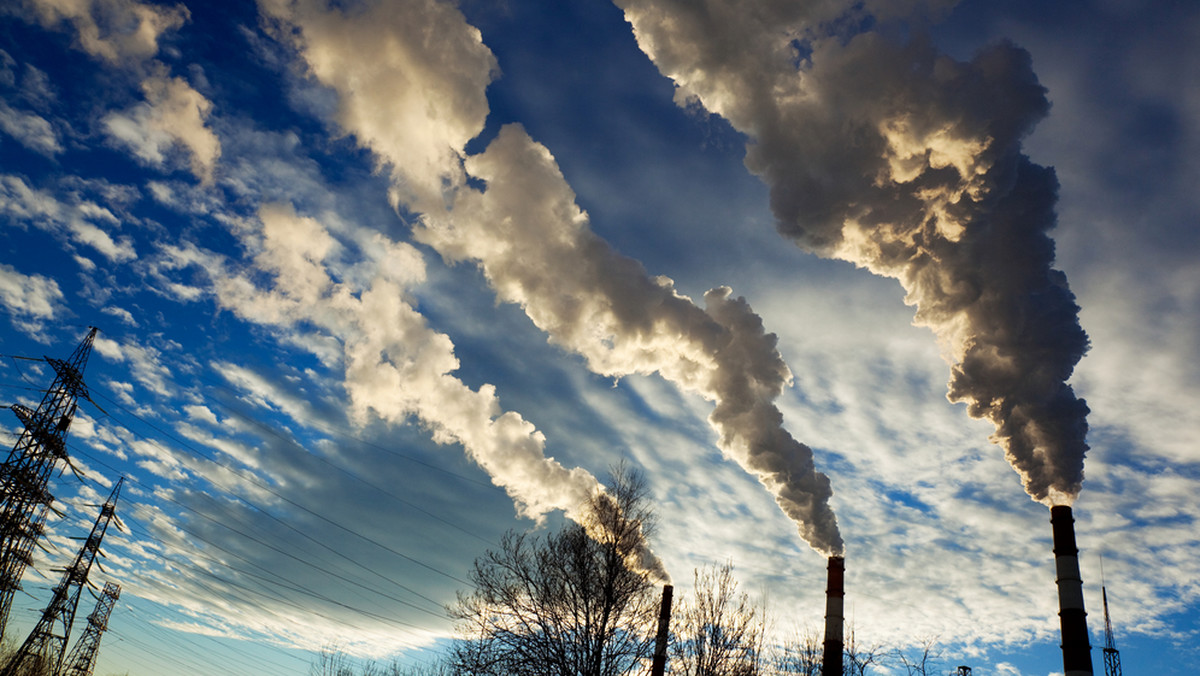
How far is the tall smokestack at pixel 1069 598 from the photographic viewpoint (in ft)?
62.0

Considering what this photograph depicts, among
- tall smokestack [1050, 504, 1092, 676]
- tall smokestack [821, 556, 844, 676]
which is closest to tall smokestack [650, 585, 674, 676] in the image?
tall smokestack [821, 556, 844, 676]

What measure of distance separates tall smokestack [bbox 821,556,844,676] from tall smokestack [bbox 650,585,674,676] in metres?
6.09

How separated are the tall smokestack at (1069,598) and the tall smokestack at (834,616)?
22.5 ft

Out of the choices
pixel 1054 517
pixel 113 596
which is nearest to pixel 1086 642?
pixel 1054 517

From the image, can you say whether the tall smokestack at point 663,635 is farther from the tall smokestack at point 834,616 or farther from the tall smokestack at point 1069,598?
the tall smokestack at point 1069,598

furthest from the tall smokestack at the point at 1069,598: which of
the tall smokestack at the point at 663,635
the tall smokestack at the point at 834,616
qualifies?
the tall smokestack at the point at 663,635

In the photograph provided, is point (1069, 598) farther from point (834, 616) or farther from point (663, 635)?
point (663, 635)

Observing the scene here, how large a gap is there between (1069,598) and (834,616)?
7625mm

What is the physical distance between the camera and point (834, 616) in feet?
77.3

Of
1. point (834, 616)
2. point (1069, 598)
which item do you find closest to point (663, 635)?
point (834, 616)

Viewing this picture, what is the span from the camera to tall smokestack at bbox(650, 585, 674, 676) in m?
24.2

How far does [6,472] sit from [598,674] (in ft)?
81.6

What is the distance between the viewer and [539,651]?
67.5ft

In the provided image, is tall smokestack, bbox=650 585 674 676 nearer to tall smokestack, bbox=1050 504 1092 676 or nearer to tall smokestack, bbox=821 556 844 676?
tall smokestack, bbox=821 556 844 676
